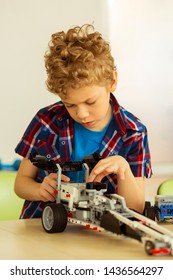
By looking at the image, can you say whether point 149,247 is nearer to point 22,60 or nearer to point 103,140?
point 103,140

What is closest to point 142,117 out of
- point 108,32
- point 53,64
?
point 108,32

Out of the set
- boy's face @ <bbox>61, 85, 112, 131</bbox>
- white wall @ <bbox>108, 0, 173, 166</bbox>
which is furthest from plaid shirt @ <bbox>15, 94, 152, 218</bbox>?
white wall @ <bbox>108, 0, 173, 166</bbox>

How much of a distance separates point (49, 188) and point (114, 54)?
65.1 inches

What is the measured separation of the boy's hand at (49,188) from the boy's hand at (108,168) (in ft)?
0.23

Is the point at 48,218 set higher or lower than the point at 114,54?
lower

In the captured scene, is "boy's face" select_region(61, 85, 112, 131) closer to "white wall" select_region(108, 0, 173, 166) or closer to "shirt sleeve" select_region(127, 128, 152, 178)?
"shirt sleeve" select_region(127, 128, 152, 178)

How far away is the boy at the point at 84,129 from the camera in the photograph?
133 centimetres

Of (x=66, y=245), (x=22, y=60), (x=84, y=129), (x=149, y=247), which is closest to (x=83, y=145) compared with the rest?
(x=84, y=129)

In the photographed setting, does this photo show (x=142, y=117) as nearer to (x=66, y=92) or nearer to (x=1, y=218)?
(x=1, y=218)

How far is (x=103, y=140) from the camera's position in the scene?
151cm

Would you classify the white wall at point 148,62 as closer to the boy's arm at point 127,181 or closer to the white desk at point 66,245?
the boy's arm at point 127,181

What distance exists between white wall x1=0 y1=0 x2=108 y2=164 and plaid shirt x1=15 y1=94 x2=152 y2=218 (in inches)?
41.1

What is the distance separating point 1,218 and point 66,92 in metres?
0.62

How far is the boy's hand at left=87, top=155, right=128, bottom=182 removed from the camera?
127cm
